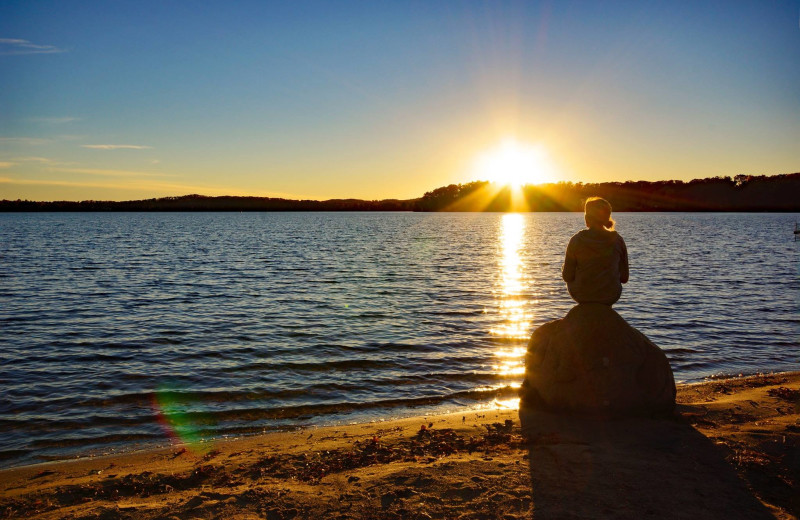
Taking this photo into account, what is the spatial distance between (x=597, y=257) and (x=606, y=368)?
1874 millimetres

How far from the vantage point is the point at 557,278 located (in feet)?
113

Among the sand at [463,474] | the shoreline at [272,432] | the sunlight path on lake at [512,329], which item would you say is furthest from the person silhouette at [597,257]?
the sunlight path on lake at [512,329]

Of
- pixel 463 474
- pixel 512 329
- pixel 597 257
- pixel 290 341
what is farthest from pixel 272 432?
pixel 512 329

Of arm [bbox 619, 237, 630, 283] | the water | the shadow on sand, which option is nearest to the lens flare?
the water

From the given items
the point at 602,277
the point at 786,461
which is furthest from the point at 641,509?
the point at 602,277

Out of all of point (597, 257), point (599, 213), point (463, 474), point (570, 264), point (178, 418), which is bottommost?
point (178, 418)

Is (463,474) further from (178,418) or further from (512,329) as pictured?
(512,329)

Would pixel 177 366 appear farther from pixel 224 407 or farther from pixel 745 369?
pixel 745 369

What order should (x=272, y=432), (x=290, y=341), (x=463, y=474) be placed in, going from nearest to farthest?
(x=463, y=474), (x=272, y=432), (x=290, y=341)

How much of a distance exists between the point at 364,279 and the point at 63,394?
2203 centimetres

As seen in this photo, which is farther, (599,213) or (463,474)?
(599,213)

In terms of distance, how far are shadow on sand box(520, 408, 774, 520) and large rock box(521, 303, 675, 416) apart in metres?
0.34

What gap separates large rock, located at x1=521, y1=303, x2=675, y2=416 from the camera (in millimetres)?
9344

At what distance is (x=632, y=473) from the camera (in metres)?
7.05
